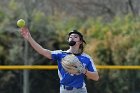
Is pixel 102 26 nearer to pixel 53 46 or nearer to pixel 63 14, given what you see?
pixel 53 46

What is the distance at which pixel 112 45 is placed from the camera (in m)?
16.7

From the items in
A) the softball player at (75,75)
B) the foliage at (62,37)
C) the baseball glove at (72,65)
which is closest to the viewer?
the baseball glove at (72,65)

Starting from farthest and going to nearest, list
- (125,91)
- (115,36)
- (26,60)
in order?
(115,36) → (26,60) → (125,91)

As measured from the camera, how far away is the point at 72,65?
609 centimetres

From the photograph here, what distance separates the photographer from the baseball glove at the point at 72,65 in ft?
20.0

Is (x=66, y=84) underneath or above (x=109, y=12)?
underneath

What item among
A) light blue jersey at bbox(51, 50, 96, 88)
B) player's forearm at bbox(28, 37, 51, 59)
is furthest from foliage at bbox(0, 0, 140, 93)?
player's forearm at bbox(28, 37, 51, 59)

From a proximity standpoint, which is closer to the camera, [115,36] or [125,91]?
[125,91]

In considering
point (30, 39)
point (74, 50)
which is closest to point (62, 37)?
point (74, 50)

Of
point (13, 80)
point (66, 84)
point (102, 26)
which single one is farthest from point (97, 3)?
point (66, 84)

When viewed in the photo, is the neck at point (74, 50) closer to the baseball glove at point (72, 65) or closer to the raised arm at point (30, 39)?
the baseball glove at point (72, 65)

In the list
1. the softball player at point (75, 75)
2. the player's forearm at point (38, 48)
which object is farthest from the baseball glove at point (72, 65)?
the player's forearm at point (38, 48)

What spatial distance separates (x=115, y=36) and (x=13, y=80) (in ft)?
18.9

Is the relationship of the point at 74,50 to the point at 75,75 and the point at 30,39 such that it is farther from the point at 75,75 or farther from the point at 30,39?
the point at 30,39
